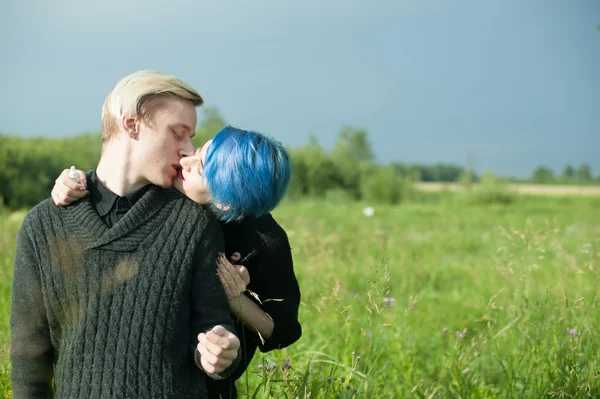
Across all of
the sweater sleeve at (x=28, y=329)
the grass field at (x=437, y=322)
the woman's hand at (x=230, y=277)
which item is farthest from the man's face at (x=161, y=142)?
the grass field at (x=437, y=322)

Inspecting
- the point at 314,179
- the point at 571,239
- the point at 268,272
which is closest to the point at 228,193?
the point at 268,272

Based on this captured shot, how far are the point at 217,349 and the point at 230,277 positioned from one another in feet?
0.82

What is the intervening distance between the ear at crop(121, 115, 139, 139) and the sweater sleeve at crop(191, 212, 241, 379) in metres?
0.40

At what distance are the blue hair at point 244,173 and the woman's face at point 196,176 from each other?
0.05 metres

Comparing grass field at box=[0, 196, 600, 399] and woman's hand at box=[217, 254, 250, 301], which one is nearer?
woman's hand at box=[217, 254, 250, 301]

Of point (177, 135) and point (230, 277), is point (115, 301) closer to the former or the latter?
point (230, 277)

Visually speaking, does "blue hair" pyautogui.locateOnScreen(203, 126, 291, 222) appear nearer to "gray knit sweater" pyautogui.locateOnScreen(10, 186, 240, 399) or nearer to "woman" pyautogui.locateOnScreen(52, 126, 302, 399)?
"woman" pyautogui.locateOnScreen(52, 126, 302, 399)

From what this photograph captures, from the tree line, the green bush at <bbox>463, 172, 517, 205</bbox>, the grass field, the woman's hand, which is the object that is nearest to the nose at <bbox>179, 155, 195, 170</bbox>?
the woman's hand

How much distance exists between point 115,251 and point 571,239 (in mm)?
10758

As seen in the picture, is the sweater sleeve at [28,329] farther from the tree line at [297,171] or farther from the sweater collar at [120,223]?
the tree line at [297,171]

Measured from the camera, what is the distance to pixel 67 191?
199 centimetres

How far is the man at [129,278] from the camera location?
188 centimetres

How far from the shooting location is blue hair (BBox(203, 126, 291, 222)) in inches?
75.5

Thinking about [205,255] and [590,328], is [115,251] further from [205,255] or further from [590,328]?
[590,328]
